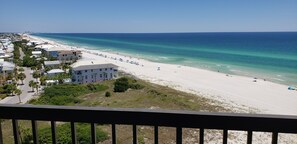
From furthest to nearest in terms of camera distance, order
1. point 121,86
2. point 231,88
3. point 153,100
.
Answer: point 231,88, point 121,86, point 153,100

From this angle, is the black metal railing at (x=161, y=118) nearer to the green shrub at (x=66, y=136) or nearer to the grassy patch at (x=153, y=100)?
the green shrub at (x=66, y=136)

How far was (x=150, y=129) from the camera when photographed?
11961mm

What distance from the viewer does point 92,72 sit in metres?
26.7

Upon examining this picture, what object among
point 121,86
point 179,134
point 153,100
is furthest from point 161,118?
point 121,86

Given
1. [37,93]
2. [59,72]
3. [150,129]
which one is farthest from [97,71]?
[150,129]

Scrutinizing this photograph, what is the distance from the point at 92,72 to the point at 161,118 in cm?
2594

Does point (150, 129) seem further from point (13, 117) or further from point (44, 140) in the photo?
point (13, 117)

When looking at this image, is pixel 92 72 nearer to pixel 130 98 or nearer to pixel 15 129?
pixel 130 98

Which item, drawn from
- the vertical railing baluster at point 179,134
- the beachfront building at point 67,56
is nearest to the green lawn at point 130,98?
the vertical railing baluster at point 179,134

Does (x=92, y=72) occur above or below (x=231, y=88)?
above

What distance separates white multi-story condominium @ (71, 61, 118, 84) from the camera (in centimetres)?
2606

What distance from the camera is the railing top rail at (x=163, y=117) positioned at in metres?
1.33

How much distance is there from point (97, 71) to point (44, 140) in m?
18.9

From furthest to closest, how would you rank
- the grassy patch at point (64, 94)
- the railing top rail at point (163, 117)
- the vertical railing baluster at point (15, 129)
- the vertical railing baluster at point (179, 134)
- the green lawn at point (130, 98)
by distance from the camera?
the grassy patch at point (64, 94)
the green lawn at point (130, 98)
the vertical railing baluster at point (15, 129)
the vertical railing baluster at point (179, 134)
the railing top rail at point (163, 117)
